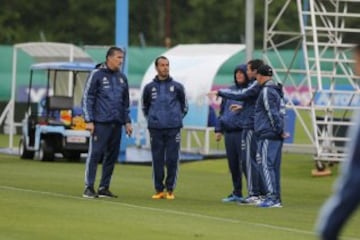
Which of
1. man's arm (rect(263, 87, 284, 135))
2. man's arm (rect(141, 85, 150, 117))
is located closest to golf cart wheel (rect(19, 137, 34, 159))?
man's arm (rect(141, 85, 150, 117))

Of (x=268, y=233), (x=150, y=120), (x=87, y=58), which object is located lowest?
(x=268, y=233)

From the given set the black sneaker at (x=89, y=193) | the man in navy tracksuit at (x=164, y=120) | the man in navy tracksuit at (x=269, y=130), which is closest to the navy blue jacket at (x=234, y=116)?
the man in navy tracksuit at (x=164, y=120)

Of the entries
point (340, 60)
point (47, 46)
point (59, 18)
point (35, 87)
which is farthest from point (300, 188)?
point (59, 18)

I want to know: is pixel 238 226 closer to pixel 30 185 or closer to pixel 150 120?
pixel 150 120

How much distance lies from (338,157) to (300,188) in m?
2.33

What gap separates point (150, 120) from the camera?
60.3 feet

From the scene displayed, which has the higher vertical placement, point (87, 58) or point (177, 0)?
point (177, 0)

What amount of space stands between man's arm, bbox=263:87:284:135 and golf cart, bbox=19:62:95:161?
10.8 m

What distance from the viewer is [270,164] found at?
17.3 metres

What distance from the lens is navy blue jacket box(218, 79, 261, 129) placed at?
698 inches

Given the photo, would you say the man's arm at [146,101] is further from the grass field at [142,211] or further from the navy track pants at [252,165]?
the navy track pants at [252,165]

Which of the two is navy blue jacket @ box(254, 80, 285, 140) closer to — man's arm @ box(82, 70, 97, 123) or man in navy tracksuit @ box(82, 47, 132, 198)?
man in navy tracksuit @ box(82, 47, 132, 198)

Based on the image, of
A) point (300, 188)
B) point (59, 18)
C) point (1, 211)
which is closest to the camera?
point (1, 211)

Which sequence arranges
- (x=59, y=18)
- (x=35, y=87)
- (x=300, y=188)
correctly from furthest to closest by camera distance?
(x=59, y=18) < (x=35, y=87) < (x=300, y=188)
